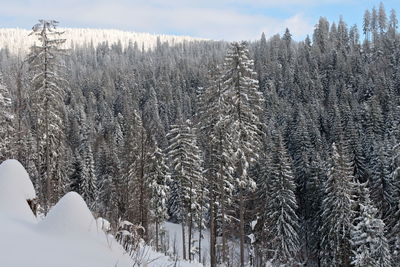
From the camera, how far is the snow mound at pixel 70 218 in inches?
151

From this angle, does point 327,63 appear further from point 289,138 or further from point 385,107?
point 289,138

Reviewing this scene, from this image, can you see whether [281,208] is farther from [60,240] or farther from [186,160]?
[60,240]

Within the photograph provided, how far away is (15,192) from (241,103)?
15.1 m

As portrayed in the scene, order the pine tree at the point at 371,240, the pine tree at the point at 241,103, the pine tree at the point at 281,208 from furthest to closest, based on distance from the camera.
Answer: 1. the pine tree at the point at 281,208
2. the pine tree at the point at 371,240
3. the pine tree at the point at 241,103

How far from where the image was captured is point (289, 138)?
70.2m

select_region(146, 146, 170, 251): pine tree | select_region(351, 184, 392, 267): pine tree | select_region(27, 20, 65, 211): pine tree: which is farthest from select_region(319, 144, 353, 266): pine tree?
select_region(27, 20, 65, 211): pine tree

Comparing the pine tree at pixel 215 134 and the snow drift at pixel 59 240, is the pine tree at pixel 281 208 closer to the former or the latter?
the pine tree at pixel 215 134

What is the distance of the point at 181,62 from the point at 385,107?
9177cm

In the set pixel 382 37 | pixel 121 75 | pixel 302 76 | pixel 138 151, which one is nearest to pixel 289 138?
pixel 302 76

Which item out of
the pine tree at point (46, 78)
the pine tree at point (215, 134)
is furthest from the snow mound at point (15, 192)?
the pine tree at point (46, 78)

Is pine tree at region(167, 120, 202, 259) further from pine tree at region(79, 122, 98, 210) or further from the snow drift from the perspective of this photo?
the snow drift

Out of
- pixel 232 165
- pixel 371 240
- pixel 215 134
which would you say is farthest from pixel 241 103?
pixel 371 240

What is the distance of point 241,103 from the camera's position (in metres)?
19.3

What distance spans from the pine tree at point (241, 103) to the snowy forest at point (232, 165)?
60 mm
